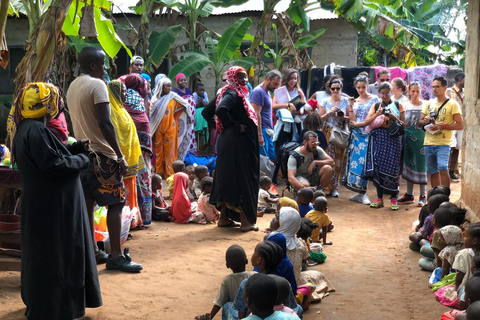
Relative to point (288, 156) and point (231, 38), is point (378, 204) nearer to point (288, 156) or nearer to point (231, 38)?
point (288, 156)

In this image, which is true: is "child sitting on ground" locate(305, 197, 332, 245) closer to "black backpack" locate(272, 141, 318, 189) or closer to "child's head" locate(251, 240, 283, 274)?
"black backpack" locate(272, 141, 318, 189)

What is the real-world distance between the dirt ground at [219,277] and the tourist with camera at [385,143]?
109 cm

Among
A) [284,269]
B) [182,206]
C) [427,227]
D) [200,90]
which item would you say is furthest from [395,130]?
[284,269]

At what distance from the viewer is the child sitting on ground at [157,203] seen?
312 inches

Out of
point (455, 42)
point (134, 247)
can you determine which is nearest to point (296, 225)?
point (134, 247)

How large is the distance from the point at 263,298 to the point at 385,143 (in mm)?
6441

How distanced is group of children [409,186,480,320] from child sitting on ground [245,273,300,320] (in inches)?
45.7

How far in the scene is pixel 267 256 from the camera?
157 inches

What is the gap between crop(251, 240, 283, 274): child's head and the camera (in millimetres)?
3979

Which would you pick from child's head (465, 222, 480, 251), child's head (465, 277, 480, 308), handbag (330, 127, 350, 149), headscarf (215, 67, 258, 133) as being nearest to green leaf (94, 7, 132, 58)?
headscarf (215, 67, 258, 133)

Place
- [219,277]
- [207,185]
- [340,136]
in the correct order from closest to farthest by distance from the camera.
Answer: [219,277]
[207,185]
[340,136]

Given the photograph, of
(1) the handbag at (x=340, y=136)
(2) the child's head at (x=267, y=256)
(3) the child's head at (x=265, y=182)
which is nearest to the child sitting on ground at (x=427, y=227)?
(3) the child's head at (x=265, y=182)

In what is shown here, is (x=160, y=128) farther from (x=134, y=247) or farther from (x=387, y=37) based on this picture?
(x=387, y=37)

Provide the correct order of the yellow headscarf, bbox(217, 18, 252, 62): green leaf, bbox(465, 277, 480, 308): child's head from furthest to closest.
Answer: bbox(217, 18, 252, 62): green leaf, the yellow headscarf, bbox(465, 277, 480, 308): child's head
